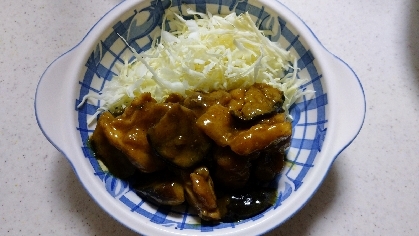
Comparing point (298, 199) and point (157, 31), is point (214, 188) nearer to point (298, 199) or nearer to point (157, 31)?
point (298, 199)

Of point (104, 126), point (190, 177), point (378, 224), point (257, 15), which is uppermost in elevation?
point (257, 15)

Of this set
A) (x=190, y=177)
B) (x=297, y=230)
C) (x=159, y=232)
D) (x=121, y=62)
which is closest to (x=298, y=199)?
(x=297, y=230)

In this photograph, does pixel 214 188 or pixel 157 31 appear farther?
pixel 157 31

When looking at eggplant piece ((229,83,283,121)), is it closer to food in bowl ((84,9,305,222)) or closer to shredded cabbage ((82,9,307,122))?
food in bowl ((84,9,305,222))

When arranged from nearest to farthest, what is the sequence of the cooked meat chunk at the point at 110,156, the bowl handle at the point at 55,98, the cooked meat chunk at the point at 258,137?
the cooked meat chunk at the point at 258,137 < the bowl handle at the point at 55,98 < the cooked meat chunk at the point at 110,156

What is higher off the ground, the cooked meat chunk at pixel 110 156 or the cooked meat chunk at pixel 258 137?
the cooked meat chunk at pixel 258 137

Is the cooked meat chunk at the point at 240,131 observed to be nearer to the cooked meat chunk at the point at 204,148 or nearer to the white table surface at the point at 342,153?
the cooked meat chunk at the point at 204,148

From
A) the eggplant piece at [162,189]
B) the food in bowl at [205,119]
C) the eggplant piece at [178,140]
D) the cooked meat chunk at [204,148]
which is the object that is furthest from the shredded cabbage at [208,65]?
the eggplant piece at [162,189]

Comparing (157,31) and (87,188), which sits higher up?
(157,31)
